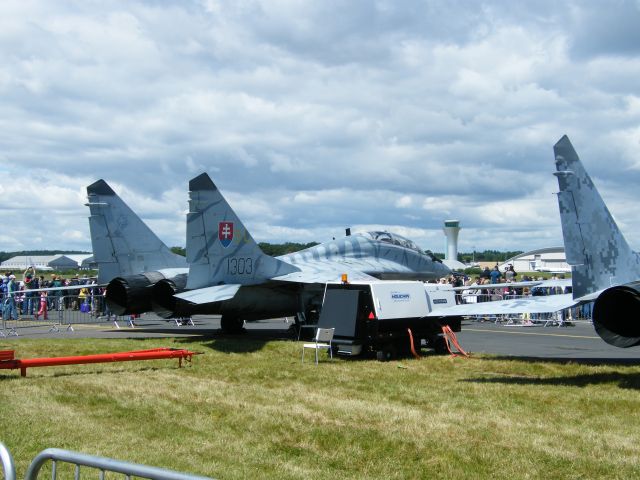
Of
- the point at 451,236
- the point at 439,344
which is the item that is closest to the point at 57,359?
the point at 439,344

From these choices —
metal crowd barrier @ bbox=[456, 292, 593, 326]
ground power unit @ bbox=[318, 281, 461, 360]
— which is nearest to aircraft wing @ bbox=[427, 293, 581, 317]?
ground power unit @ bbox=[318, 281, 461, 360]

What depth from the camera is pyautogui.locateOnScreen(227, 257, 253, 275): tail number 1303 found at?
16781 millimetres

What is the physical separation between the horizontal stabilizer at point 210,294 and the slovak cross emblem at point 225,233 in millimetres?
1069

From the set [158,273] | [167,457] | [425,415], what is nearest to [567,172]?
[425,415]

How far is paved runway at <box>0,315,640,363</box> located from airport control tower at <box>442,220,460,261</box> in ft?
122

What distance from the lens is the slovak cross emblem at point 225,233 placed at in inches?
651

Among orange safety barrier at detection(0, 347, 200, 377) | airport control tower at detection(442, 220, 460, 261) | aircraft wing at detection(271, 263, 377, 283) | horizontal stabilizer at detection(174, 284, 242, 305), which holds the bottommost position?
orange safety barrier at detection(0, 347, 200, 377)

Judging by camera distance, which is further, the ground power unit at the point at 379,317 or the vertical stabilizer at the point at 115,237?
the vertical stabilizer at the point at 115,237

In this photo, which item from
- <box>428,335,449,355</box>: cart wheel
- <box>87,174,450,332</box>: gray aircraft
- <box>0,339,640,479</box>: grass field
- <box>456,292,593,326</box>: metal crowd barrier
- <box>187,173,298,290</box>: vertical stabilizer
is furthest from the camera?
<box>456,292,593,326</box>: metal crowd barrier

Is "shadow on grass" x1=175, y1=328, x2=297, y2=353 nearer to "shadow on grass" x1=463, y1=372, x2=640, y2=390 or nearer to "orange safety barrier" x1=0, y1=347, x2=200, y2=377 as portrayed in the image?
"orange safety barrier" x1=0, y1=347, x2=200, y2=377

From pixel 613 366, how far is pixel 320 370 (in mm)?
5531

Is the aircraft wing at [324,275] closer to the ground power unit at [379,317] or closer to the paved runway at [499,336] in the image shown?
the paved runway at [499,336]

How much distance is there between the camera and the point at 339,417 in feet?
26.7

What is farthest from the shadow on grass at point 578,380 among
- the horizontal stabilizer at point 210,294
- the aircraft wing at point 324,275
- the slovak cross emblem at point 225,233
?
the slovak cross emblem at point 225,233
